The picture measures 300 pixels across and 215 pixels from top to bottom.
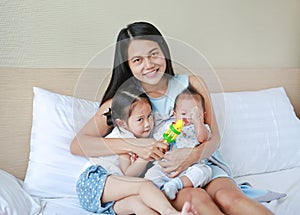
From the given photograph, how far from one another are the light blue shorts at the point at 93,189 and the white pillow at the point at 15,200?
17cm

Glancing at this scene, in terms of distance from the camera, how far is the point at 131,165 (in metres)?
1.11

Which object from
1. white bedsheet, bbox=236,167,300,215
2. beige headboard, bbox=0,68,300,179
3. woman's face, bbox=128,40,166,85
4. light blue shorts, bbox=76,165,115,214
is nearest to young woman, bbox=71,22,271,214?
woman's face, bbox=128,40,166,85

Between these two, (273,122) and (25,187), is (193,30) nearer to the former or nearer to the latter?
(273,122)

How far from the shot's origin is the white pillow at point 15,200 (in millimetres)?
1266

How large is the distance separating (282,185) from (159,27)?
87cm

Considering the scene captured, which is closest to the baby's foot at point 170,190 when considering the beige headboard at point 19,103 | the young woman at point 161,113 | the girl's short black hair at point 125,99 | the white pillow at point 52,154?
the young woman at point 161,113

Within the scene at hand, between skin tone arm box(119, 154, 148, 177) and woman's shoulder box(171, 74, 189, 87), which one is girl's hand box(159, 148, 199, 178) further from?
woman's shoulder box(171, 74, 189, 87)

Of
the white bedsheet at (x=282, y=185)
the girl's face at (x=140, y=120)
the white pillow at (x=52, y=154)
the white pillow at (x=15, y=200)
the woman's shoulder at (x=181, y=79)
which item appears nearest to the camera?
the girl's face at (x=140, y=120)

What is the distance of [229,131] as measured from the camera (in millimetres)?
1803

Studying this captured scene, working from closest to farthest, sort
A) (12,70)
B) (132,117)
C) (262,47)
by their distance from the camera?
(132,117), (12,70), (262,47)

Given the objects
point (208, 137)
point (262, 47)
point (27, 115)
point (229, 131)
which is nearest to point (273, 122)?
point (229, 131)

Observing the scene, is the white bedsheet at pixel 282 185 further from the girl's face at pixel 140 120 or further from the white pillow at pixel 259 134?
the girl's face at pixel 140 120

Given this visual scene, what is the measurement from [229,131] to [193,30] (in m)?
0.52

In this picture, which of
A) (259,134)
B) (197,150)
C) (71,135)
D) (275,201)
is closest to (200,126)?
(197,150)
